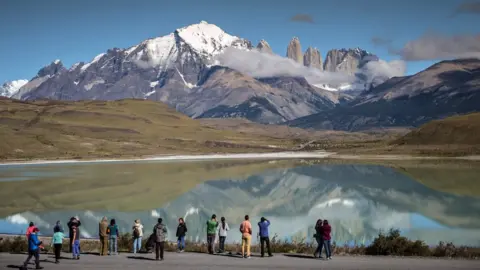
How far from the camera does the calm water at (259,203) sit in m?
47.1

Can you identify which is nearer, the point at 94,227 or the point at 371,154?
the point at 94,227

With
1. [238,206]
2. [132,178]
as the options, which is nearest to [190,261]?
[238,206]

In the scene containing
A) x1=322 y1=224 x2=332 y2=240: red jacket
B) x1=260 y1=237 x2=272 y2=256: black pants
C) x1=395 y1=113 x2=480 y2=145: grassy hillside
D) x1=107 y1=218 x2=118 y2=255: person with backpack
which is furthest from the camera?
x1=395 y1=113 x2=480 y2=145: grassy hillside

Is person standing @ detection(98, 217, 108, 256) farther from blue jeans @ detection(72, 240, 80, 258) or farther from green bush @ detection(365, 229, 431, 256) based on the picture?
green bush @ detection(365, 229, 431, 256)

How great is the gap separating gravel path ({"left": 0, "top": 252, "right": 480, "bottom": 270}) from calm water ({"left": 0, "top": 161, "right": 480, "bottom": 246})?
35.8 feet

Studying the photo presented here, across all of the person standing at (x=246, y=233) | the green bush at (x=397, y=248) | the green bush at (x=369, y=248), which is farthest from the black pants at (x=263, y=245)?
the green bush at (x=397, y=248)

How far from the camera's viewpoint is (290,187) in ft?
286

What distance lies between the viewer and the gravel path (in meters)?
27.6

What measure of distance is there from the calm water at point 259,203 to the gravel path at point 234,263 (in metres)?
10.9

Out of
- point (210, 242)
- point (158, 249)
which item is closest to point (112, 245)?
point (158, 249)

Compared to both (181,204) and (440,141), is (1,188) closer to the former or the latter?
(181,204)

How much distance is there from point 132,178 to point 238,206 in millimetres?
43820

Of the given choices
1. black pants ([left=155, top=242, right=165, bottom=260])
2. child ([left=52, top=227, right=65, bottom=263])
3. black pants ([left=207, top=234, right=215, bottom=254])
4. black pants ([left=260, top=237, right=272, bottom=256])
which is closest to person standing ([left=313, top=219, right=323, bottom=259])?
black pants ([left=260, top=237, right=272, bottom=256])

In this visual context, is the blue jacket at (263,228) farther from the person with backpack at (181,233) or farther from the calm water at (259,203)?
the calm water at (259,203)
